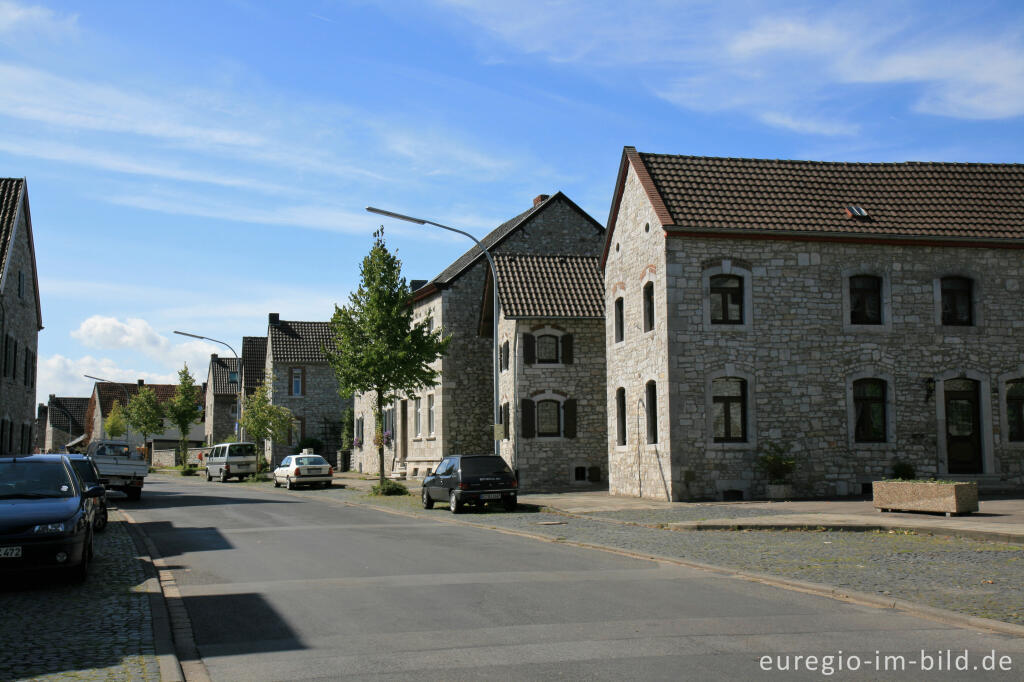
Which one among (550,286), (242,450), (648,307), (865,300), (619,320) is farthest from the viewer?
(242,450)

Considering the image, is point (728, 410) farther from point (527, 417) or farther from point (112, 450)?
point (112, 450)

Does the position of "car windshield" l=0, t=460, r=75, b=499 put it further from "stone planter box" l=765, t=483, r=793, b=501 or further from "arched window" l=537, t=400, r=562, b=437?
"arched window" l=537, t=400, r=562, b=437

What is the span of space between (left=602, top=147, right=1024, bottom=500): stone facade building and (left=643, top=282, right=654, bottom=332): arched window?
0.21 feet

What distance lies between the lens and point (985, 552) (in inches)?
547

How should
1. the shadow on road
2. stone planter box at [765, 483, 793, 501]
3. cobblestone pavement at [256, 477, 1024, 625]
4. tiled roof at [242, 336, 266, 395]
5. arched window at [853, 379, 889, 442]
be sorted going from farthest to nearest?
tiled roof at [242, 336, 266, 395], arched window at [853, 379, 889, 442], stone planter box at [765, 483, 793, 501], cobblestone pavement at [256, 477, 1024, 625], the shadow on road

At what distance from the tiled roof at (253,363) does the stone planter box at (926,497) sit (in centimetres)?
5783

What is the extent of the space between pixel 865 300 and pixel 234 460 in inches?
1266

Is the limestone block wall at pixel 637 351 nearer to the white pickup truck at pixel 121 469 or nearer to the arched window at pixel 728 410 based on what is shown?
the arched window at pixel 728 410

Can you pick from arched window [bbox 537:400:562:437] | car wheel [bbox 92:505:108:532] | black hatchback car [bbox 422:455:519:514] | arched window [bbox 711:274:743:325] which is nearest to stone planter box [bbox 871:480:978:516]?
arched window [bbox 711:274:743:325]

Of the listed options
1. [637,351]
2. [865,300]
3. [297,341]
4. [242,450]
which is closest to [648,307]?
[637,351]

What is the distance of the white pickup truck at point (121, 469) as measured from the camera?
102ft

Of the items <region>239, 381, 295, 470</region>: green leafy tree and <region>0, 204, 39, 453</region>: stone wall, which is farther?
<region>239, 381, 295, 470</region>: green leafy tree

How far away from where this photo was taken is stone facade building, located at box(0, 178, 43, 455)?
32469 mm

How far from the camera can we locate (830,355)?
26469 millimetres
